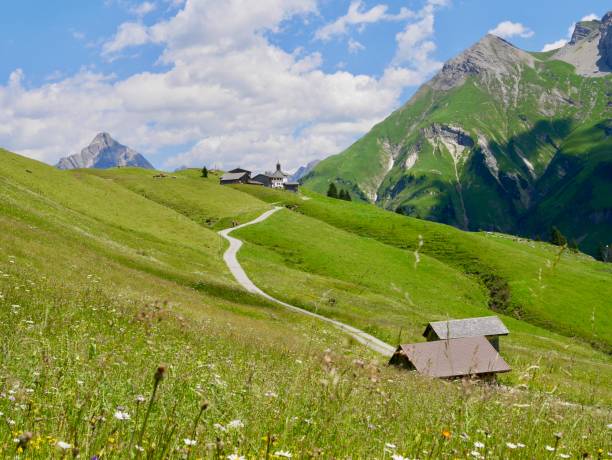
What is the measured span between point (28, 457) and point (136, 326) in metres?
11.3

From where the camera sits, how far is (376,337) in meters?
47.0

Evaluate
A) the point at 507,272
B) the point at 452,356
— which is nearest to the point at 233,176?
the point at 507,272

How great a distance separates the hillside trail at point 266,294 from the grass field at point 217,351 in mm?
2004

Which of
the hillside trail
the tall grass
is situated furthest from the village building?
the tall grass

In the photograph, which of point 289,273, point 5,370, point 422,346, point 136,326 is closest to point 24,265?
point 136,326

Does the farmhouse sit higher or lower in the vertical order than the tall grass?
lower

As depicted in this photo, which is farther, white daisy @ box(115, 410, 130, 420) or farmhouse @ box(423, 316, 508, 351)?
farmhouse @ box(423, 316, 508, 351)

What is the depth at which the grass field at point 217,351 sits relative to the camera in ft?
17.1

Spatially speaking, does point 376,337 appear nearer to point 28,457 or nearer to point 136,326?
point 136,326

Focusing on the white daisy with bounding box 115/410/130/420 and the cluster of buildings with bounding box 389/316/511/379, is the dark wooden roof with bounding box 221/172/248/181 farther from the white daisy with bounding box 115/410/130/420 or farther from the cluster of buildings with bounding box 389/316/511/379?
the white daisy with bounding box 115/410/130/420

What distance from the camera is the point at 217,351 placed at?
13.9 m

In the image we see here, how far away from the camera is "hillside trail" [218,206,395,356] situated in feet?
137

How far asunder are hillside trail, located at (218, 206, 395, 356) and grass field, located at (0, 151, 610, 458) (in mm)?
2004

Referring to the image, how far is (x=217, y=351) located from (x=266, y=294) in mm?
43077
